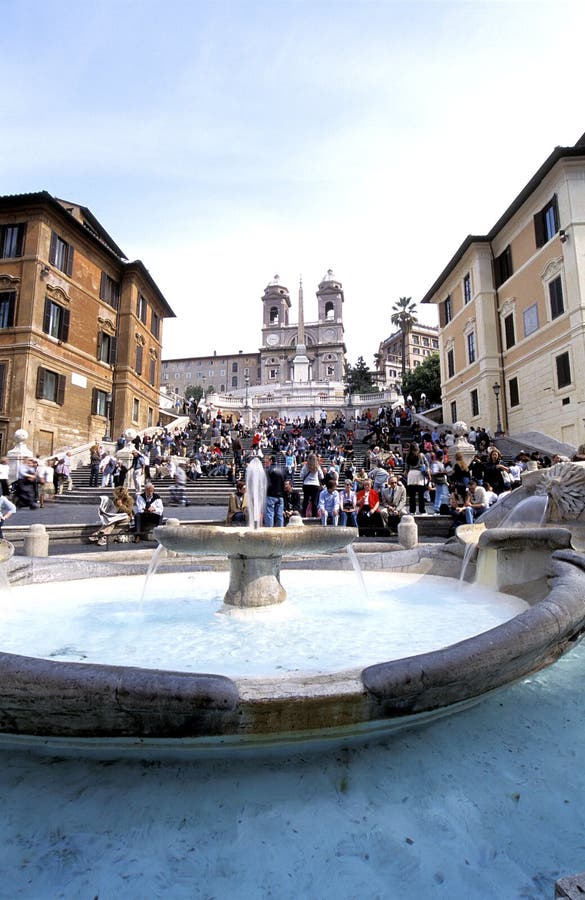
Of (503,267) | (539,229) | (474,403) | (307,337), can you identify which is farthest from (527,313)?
(307,337)

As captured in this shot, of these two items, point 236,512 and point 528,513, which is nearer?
point 528,513

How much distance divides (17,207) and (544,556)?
96.4 feet

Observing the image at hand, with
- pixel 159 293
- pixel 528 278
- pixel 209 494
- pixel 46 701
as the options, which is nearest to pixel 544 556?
pixel 46 701

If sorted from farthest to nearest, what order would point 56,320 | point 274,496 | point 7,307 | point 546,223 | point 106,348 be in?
point 106,348, point 56,320, point 7,307, point 546,223, point 274,496

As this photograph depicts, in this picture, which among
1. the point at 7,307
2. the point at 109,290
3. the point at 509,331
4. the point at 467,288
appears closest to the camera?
the point at 7,307

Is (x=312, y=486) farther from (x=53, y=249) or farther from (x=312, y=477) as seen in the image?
(x=53, y=249)

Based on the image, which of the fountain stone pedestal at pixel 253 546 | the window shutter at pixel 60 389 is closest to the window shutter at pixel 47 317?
the window shutter at pixel 60 389

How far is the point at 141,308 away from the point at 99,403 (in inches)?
335

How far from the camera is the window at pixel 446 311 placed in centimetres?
3103

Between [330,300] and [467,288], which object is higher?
[330,300]

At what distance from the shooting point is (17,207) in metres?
24.7

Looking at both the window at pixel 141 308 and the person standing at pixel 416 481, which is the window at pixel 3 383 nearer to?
the window at pixel 141 308

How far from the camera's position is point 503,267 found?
25.3 m

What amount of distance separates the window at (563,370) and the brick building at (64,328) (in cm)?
2418
